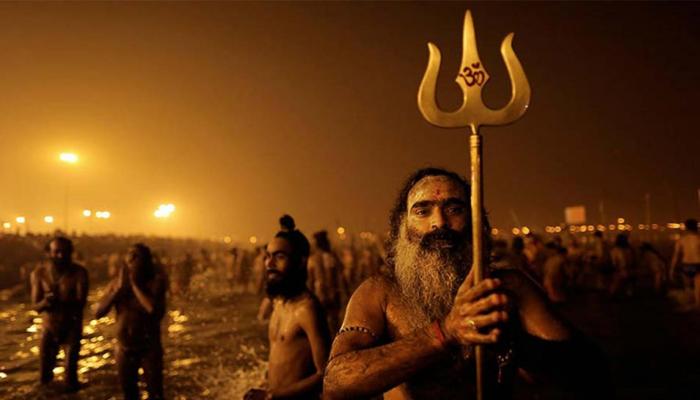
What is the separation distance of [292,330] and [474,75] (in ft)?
8.46

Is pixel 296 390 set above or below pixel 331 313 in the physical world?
above

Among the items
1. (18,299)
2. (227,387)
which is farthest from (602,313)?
(18,299)

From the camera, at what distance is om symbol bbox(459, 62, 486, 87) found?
1.85 meters

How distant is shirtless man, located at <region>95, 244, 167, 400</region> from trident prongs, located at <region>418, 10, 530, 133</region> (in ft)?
18.5

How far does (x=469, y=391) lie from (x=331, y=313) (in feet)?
26.4

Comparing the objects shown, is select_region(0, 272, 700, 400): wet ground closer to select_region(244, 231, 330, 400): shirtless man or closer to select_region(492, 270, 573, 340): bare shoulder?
select_region(244, 231, 330, 400): shirtless man

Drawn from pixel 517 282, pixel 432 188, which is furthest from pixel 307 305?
pixel 517 282

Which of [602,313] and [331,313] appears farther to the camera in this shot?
[602,313]

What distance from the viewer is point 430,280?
226 centimetres

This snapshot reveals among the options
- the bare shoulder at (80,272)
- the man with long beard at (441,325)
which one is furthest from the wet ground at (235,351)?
the man with long beard at (441,325)

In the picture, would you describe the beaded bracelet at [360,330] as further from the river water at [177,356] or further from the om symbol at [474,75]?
the river water at [177,356]

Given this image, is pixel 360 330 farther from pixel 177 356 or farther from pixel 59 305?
pixel 177 356

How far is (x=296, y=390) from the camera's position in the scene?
3.53 m

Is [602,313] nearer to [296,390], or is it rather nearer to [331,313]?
[331,313]
